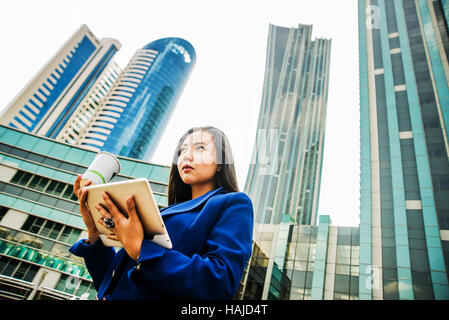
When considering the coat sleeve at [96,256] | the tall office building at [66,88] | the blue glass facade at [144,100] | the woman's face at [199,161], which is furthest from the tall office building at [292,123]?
the tall office building at [66,88]

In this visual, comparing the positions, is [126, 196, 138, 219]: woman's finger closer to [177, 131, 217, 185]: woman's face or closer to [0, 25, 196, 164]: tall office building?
[177, 131, 217, 185]: woman's face

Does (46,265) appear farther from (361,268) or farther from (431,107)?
(431,107)

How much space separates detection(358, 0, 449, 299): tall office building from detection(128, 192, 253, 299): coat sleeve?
26.2 m

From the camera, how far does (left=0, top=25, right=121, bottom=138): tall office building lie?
8962 centimetres

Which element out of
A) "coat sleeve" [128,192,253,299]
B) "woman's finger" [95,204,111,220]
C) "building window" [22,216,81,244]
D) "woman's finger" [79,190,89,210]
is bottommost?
"coat sleeve" [128,192,253,299]

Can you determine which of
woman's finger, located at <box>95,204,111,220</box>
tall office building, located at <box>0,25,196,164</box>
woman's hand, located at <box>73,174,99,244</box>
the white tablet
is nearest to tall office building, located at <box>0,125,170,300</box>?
woman's hand, located at <box>73,174,99,244</box>

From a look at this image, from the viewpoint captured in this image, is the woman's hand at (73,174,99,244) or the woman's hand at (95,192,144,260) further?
the woman's hand at (73,174,99,244)

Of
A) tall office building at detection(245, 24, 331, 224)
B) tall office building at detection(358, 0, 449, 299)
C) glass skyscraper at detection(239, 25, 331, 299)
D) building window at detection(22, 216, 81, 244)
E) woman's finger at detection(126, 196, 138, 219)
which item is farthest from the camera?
tall office building at detection(245, 24, 331, 224)

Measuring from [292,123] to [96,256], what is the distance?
79.0 m

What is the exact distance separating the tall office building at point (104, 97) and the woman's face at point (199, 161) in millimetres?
88791

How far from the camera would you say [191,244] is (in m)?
1.20

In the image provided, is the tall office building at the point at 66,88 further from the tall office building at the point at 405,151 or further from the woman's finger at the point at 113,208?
the woman's finger at the point at 113,208

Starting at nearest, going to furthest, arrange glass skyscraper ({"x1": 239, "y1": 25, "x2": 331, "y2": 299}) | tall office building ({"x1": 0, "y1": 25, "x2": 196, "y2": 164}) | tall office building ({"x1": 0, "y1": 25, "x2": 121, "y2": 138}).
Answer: glass skyscraper ({"x1": 239, "y1": 25, "x2": 331, "y2": 299}) → tall office building ({"x1": 0, "y1": 25, "x2": 196, "y2": 164}) → tall office building ({"x1": 0, "y1": 25, "x2": 121, "y2": 138})

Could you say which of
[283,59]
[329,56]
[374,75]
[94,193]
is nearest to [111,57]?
[283,59]
